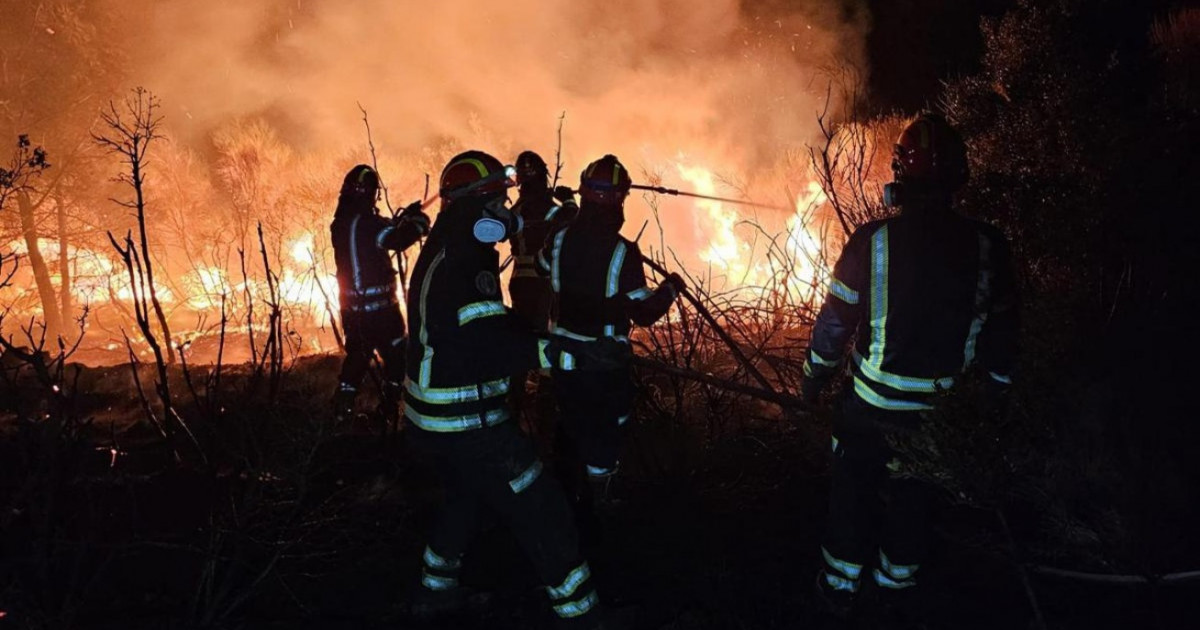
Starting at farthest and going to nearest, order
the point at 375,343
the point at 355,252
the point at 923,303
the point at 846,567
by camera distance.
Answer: the point at 375,343 < the point at 355,252 < the point at 846,567 < the point at 923,303

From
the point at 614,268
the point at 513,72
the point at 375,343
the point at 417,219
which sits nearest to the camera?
the point at 614,268

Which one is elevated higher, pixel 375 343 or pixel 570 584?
pixel 375 343

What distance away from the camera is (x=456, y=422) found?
2.92 meters

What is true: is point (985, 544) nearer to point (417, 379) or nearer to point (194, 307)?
point (417, 379)

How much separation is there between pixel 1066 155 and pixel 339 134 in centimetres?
2269

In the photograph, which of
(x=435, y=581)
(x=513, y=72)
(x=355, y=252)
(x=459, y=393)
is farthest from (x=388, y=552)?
(x=513, y=72)

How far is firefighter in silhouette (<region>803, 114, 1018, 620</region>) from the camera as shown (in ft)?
9.23

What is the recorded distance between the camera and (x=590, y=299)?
154 inches

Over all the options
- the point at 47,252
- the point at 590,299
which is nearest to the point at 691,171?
the point at 590,299

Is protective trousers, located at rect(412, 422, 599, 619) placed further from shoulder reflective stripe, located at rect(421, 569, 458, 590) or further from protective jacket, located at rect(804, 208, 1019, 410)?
protective jacket, located at rect(804, 208, 1019, 410)

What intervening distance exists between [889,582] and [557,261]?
221 centimetres

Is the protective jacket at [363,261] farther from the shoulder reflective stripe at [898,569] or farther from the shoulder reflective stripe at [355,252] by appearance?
the shoulder reflective stripe at [898,569]

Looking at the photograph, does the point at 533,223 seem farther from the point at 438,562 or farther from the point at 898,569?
the point at 898,569

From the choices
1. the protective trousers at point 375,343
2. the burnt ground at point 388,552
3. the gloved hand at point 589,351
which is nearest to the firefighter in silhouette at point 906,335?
the burnt ground at point 388,552
